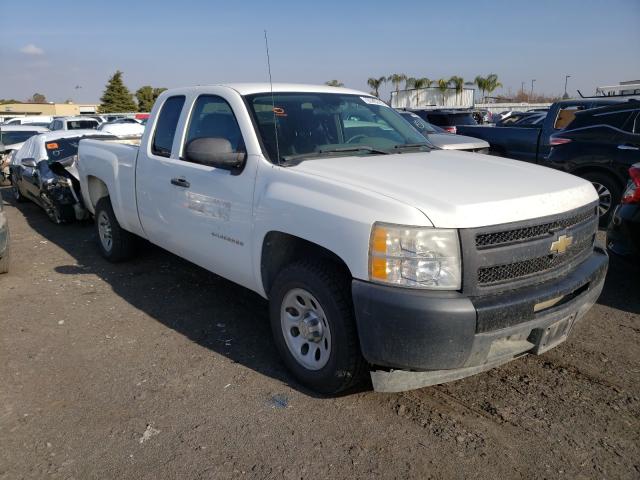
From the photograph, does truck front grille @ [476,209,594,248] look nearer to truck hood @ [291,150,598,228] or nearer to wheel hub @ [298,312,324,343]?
truck hood @ [291,150,598,228]

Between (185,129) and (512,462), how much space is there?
3417mm

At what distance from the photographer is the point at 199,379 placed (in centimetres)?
361

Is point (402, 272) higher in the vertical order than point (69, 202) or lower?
higher

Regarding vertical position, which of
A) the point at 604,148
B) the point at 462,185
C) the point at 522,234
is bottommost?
the point at 604,148

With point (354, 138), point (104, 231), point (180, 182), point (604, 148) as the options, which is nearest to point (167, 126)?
point (180, 182)

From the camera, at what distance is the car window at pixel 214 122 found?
3.91 m

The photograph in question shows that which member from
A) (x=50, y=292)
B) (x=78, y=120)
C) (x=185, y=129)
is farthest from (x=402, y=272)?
(x=78, y=120)

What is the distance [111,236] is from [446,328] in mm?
4592

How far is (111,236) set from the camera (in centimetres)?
608

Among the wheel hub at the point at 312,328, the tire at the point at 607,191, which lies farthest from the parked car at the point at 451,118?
the wheel hub at the point at 312,328

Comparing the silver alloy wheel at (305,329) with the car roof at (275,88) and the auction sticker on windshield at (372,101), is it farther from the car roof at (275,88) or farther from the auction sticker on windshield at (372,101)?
the auction sticker on windshield at (372,101)

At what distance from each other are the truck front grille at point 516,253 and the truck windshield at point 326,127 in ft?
4.41

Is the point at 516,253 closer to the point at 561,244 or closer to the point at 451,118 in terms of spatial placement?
the point at 561,244

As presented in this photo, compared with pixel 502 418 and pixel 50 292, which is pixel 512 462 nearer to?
pixel 502 418
